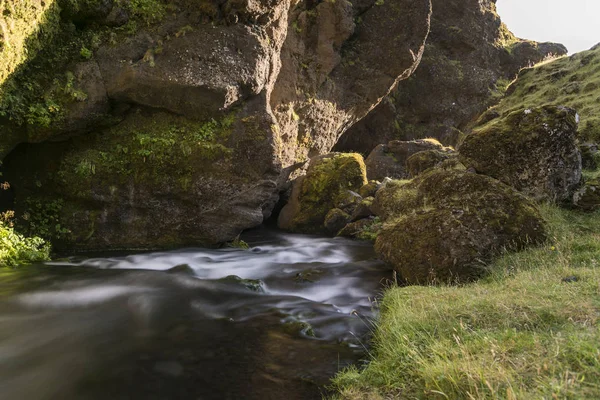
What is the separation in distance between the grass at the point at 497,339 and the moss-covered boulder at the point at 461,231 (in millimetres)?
820

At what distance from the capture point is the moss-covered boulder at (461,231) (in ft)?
25.1

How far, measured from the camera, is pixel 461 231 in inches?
309

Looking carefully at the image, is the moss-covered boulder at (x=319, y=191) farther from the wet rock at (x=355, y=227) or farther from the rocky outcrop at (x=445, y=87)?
the rocky outcrop at (x=445, y=87)

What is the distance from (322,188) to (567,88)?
11033mm

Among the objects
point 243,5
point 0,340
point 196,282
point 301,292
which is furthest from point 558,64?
point 0,340

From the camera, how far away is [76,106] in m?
11.4

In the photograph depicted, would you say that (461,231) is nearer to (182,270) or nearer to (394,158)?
(182,270)

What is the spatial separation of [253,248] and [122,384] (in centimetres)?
929

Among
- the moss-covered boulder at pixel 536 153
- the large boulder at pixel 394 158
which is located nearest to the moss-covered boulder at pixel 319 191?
the large boulder at pixel 394 158

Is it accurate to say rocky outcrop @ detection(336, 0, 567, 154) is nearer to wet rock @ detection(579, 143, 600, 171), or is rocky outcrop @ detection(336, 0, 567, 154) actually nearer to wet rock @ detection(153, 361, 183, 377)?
wet rock @ detection(579, 143, 600, 171)

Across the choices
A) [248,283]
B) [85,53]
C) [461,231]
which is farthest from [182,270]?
[85,53]

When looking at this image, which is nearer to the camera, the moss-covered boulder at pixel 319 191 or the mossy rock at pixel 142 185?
the mossy rock at pixel 142 185

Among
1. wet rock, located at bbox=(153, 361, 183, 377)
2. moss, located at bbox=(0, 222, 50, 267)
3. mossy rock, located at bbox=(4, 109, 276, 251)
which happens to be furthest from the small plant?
wet rock, located at bbox=(153, 361, 183, 377)

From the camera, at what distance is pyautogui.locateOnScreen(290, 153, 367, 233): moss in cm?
1802
